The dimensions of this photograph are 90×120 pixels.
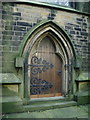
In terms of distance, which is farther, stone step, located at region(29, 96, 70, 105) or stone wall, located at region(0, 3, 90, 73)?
stone step, located at region(29, 96, 70, 105)

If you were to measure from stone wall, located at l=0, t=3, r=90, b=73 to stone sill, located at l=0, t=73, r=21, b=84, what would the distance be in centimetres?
13

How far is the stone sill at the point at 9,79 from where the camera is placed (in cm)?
337

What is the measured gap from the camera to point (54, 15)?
13.3ft

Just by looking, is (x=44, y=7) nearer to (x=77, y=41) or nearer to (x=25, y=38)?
(x=25, y=38)

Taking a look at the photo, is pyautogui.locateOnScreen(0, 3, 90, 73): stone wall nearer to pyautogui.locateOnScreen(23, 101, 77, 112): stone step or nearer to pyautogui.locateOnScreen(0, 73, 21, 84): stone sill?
pyautogui.locateOnScreen(0, 73, 21, 84): stone sill

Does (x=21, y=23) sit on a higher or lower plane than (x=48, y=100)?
higher

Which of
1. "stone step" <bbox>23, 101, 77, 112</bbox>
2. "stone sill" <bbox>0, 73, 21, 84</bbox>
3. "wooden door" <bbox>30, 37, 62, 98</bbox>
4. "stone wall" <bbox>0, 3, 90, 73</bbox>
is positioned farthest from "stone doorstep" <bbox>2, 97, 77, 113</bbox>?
"stone wall" <bbox>0, 3, 90, 73</bbox>

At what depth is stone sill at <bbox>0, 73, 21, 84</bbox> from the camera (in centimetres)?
337

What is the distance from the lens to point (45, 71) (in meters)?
4.13

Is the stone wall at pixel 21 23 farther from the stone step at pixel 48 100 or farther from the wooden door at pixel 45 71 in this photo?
the stone step at pixel 48 100

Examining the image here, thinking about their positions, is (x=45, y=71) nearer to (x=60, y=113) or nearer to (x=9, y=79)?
(x=9, y=79)

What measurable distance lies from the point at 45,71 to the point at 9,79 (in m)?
1.34

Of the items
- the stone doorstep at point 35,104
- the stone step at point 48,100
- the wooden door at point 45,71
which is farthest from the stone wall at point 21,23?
the stone step at point 48,100

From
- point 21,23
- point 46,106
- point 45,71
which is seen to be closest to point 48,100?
point 46,106
